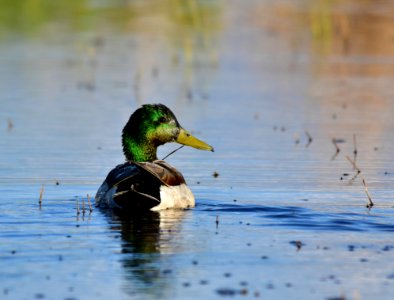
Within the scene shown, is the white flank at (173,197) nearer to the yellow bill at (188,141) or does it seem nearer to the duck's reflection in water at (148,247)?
the duck's reflection in water at (148,247)

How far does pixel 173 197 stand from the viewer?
35.0 ft

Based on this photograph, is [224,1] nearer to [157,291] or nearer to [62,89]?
[62,89]

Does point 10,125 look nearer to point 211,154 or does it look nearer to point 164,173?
point 211,154

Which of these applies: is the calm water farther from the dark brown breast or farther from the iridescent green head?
the iridescent green head

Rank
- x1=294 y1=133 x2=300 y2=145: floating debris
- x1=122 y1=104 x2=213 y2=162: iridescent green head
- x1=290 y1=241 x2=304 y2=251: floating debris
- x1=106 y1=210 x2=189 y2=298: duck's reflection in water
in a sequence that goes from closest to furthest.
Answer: x1=106 y1=210 x2=189 y2=298: duck's reflection in water → x1=290 y1=241 x2=304 y2=251: floating debris → x1=122 y1=104 x2=213 y2=162: iridescent green head → x1=294 y1=133 x2=300 y2=145: floating debris

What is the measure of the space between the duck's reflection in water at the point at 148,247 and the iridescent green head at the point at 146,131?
1.23 meters

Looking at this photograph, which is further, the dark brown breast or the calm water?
the dark brown breast

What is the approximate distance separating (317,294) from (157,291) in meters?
1.04

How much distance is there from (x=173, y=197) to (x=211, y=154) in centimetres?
353

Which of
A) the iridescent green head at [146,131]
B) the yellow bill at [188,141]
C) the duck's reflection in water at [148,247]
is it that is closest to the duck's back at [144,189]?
the duck's reflection in water at [148,247]

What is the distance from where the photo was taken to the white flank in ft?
34.7

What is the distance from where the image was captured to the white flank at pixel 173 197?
1059cm

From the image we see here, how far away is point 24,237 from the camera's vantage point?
30.0 ft

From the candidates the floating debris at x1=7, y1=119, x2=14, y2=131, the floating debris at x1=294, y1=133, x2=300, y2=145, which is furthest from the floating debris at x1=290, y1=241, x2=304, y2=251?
the floating debris at x1=7, y1=119, x2=14, y2=131
